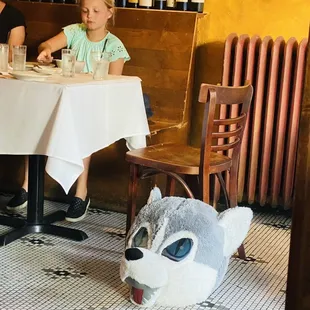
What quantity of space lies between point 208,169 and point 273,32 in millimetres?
1157

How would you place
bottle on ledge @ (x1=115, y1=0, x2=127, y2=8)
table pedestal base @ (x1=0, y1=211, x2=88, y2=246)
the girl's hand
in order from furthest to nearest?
bottle on ledge @ (x1=115, y1=0, x2=127, y2=8) → the girl's hand → table pedestal base @ (x1=0, y1=211, x2=88, y2=246)

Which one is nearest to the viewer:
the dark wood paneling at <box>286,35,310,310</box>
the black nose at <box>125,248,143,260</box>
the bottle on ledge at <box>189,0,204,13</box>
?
the dark wood paneling at <box>286,35,310,310</box>

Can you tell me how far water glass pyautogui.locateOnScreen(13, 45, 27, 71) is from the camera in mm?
2371

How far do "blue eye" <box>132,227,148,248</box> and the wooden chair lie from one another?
29 centimetres

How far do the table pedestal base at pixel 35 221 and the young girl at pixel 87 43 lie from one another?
224 millimetres

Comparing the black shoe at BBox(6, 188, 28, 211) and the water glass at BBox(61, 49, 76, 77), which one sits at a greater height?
the water glass at BBox(61, 49, 76, 77)

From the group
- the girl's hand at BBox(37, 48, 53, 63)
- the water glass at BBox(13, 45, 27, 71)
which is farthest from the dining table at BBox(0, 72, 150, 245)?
the girl's hand at BBox(37, 48, 53, 63)

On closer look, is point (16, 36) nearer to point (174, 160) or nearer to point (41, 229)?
point (41, 229)

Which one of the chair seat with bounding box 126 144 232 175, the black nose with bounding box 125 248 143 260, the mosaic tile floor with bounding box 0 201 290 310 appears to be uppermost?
the chair seat with bounding box 126 144 232 175

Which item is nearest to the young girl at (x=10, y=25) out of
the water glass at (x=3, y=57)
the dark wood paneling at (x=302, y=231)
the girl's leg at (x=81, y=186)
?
the water glass at (x=3, y=57)

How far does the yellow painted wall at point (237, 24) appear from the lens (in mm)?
2975

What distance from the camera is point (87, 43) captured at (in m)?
2.88

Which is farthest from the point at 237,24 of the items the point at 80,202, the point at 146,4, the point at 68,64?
the point at 80,202

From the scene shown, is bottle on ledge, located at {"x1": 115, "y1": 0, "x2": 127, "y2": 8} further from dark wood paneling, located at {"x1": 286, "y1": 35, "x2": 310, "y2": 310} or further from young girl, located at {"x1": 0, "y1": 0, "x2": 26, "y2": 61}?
dark wood paneling, located at {"x1": 286, "y1": 35, "x2": 310, "y2": 310}
